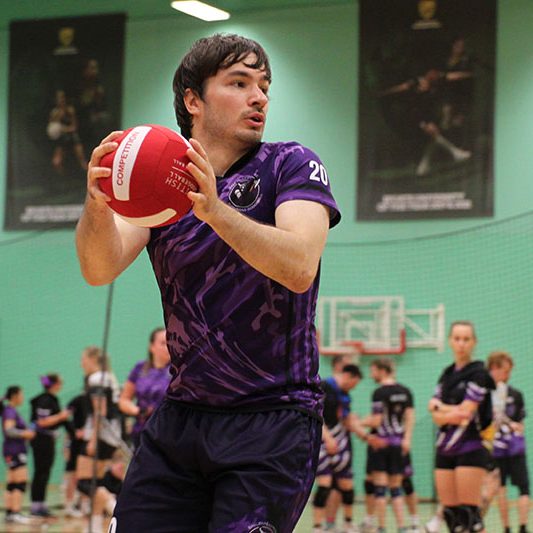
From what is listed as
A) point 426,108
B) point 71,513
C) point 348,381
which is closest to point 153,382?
point 348,381

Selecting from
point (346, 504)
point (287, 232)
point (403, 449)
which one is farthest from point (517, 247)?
point (287, 232)

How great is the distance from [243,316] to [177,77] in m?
0.77

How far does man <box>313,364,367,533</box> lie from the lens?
34.3 feet

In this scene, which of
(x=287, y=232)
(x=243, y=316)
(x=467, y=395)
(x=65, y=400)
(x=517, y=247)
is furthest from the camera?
(x=65, y=400)

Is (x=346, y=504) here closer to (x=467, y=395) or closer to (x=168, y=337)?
(x=467, y=395)

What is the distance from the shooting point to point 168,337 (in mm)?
2881

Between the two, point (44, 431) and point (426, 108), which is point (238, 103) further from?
point (426, 108)

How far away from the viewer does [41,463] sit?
476 inches

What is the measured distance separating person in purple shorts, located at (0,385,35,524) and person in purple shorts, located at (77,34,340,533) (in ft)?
30.0

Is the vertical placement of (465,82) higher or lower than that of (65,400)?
higher

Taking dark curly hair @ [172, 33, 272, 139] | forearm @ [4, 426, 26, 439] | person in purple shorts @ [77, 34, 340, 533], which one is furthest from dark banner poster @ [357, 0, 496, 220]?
person in purple shorts @ [77, 34, 340, 533]

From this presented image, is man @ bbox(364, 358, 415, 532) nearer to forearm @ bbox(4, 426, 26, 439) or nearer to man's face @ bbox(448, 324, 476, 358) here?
man's face @ bbox(448, 324, 476, 358)

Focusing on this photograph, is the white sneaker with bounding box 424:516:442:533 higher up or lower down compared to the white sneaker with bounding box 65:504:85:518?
higher up

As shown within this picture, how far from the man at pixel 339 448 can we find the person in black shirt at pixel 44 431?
305 cm
